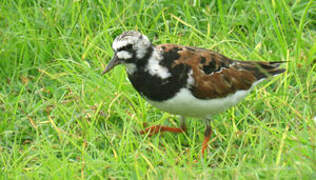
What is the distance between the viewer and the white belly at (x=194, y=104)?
502cm

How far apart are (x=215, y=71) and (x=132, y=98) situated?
949 millimetres

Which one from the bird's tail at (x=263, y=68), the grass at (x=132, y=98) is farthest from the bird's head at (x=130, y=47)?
the bird's tail at (x=263, y=68)

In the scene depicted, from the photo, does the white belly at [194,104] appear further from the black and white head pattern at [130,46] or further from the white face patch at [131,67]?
the black and white head pattern at [130,46]

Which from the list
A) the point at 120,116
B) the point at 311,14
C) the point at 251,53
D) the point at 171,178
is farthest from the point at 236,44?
the point at 171,178

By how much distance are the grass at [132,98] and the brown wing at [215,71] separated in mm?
283

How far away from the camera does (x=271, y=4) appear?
6.81m

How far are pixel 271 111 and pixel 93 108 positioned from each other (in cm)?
154

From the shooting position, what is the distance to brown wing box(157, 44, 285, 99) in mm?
5188

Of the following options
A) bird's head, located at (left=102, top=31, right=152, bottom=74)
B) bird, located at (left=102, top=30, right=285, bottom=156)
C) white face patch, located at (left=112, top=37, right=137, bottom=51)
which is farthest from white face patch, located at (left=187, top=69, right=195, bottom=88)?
white face patch, located at (left=112, top=37, right=137, bottom=51)

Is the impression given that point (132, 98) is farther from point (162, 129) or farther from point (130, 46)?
point (130, 46)

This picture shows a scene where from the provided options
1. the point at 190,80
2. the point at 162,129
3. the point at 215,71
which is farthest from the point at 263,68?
the point at 162,129

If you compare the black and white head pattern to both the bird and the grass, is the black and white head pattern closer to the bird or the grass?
the bird

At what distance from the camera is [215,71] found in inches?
212

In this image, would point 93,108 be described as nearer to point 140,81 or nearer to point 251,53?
point 140,81
